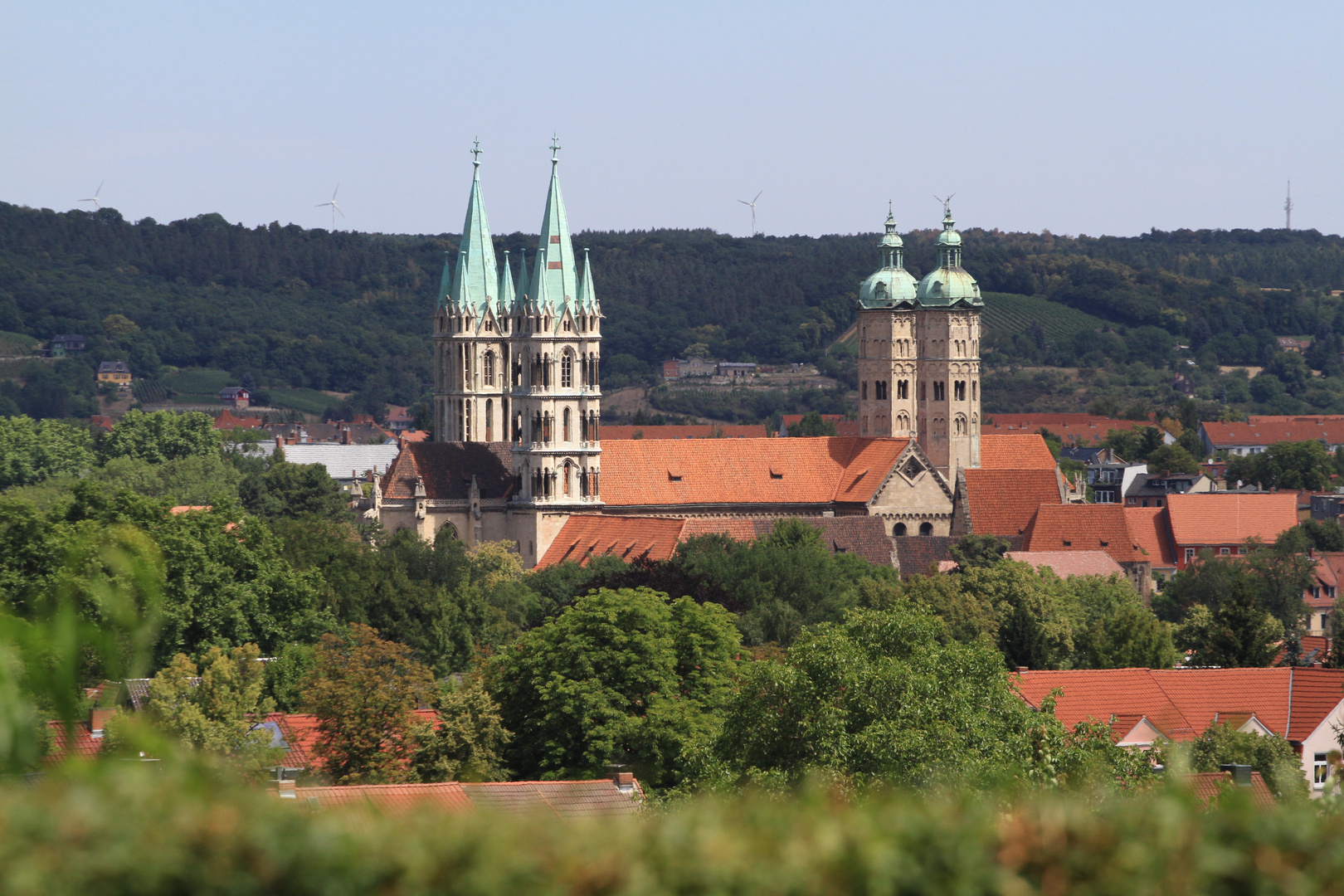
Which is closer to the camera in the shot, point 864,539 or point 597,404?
point 864,539

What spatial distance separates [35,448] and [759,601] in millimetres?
86155

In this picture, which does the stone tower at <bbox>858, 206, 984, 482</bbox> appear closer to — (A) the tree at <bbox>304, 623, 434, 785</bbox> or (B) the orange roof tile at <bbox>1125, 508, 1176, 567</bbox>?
(B) the orange roof tile at <bbox>1125, 508, 1176, 567</bbox>

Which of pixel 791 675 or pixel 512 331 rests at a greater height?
pixel 512 331

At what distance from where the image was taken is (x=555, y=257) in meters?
99.4

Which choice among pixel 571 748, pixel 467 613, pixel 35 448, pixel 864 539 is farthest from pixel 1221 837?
pixel 35 448

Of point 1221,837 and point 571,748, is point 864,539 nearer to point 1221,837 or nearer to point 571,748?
point 571,748

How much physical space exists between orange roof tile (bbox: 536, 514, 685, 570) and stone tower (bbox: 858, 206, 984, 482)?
21223mm

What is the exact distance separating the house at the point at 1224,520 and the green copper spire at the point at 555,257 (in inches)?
1283

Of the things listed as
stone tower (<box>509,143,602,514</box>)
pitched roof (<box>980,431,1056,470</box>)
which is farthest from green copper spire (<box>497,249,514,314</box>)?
pitched roof (<box>980,431,1056,470</box>)

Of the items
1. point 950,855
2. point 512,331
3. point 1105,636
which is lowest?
point 1105,636

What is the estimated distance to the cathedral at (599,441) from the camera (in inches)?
3745

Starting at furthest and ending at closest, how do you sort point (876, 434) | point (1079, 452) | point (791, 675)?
point (1079, 452), point (876, 434), point (791, 675)

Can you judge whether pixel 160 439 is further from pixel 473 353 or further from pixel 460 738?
pixel 460 738

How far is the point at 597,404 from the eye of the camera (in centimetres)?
9762
